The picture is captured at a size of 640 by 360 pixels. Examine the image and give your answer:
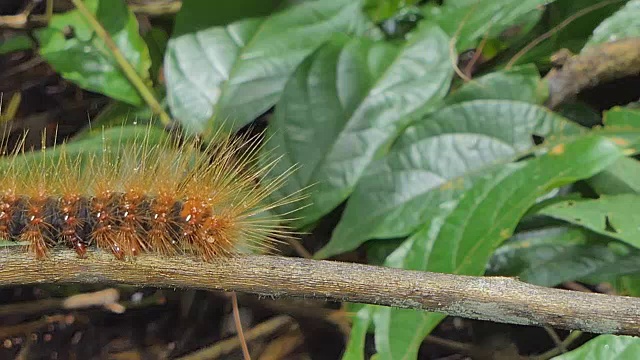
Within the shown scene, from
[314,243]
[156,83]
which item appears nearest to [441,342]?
[314,243]

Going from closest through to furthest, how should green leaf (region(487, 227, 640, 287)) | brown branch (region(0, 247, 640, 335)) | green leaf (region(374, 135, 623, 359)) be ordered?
→ brown branch (region(0, 247, 640, 335)) < green leaf (region(374, 135, 623, 359)) < green leaf (region(487, 227, 640, 287))

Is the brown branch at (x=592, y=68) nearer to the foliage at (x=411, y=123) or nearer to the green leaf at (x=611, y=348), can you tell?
the foliage at (x=411, y=123)

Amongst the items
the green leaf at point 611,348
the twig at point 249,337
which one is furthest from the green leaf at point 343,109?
the green leaf at point 611,348

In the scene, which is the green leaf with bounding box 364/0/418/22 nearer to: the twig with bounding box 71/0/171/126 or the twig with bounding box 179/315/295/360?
the twig with bounding box 71/0/171/126

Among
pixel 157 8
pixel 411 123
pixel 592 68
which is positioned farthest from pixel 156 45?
pixel 592 68

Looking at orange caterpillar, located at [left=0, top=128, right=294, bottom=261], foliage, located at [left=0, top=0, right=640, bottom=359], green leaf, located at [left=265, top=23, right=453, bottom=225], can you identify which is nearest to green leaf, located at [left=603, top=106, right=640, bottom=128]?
foliage, located at [left=0, top=0, right=640, bottom=359]

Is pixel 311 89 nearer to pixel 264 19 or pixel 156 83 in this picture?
pixel 264 19
